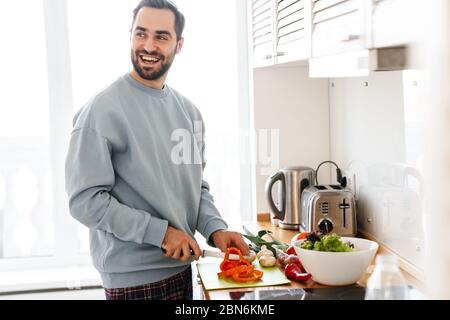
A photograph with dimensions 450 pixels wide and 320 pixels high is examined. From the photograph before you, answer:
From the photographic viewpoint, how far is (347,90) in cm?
219

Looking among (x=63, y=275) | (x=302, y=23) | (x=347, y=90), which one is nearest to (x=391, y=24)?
(x=302, y=23)

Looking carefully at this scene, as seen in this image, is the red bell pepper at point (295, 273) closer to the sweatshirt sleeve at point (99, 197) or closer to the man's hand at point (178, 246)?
the man's hand at point (178, 246)

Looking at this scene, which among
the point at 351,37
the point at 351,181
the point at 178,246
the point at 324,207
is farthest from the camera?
the point at 351,181

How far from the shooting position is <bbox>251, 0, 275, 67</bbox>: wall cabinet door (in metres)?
2.11

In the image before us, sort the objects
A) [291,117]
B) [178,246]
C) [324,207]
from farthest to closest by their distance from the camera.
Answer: [291,117] < [324,207] < [178,246]

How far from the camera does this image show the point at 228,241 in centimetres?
171

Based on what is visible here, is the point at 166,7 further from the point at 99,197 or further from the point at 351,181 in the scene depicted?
the point at 351,181

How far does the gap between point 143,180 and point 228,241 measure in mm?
339

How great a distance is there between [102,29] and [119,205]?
1.23 metres

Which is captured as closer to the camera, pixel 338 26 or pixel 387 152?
pixel 338 26

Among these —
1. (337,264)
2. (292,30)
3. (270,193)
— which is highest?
(292,30)

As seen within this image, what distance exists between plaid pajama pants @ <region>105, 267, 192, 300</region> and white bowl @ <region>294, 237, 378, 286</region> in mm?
410

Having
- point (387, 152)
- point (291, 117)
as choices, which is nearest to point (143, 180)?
point (387, 152)

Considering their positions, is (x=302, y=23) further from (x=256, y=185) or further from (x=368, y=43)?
(x=256, y=185)
